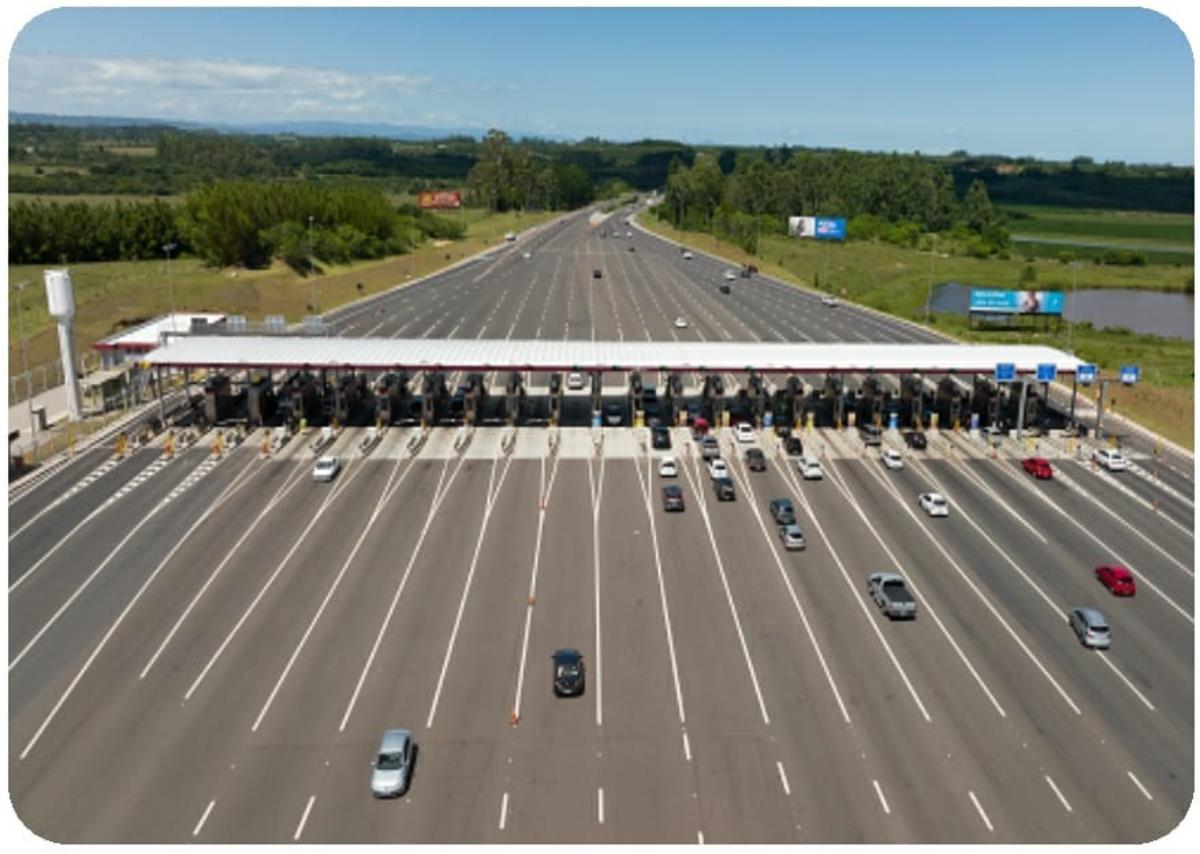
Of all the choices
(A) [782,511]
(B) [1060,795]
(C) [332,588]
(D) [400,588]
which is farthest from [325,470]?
(B) [1060,795]

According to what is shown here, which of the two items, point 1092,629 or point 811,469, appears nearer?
point 1092,629

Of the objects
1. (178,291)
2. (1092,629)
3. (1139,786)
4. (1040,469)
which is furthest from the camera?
(178,291)

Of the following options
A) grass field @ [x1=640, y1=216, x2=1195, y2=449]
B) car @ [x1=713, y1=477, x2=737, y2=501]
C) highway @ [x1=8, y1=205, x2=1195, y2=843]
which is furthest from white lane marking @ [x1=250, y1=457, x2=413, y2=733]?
grass field @ [x1=640, y1=216, x2=1195, y2=449]

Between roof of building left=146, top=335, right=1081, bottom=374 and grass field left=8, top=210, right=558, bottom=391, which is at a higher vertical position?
grass field left=8, top=210, right=558, bottom=391

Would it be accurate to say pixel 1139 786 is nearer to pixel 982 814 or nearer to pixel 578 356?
pixel 982 814

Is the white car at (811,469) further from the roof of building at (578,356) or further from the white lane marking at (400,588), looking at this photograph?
the white lane marking at (400,588)

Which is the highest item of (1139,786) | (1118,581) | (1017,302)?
(1017,302)

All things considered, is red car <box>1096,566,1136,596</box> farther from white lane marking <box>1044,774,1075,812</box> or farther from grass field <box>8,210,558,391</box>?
grass field <box>8,210,558,391</box>
